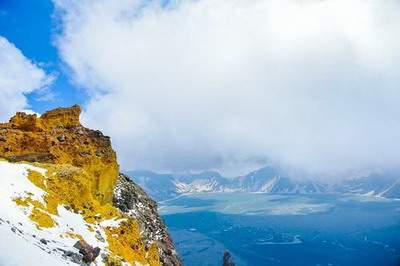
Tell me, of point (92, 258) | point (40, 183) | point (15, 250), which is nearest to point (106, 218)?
point (40, 183)

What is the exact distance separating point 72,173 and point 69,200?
469cm

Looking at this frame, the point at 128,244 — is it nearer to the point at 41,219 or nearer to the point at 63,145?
the point at 41,219

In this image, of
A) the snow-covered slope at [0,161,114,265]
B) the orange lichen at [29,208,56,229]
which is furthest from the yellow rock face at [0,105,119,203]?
the orange lichen at [29,208,56,229]

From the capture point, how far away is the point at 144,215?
83.1 metres

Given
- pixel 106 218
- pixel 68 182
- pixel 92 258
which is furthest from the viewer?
pixel 106 218

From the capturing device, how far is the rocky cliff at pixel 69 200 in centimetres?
4391

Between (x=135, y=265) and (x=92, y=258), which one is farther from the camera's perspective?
(x=135, y=265)

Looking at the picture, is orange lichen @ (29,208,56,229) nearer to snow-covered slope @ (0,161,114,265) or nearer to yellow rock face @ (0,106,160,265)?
yellow rock face @ (0,106,160,265)

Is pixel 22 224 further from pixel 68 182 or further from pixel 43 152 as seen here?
pixel 43 152

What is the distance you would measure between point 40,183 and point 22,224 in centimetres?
1220

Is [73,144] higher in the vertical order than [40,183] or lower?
higher

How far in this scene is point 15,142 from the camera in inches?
2672

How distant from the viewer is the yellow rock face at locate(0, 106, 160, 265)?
54094mm

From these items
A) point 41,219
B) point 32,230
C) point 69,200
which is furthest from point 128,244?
point 32,230
